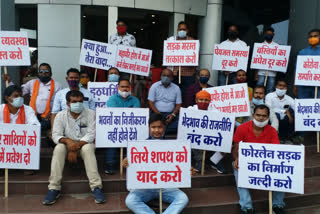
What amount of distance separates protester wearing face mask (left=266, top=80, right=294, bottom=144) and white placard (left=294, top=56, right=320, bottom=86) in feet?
2.05

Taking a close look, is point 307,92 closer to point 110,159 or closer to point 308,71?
point 308,71

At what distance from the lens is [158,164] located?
4.22 meters

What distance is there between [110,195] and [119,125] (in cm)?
108

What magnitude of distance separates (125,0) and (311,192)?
6.60 metres

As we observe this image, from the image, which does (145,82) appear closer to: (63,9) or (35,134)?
(63,9)

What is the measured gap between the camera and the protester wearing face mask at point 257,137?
14.7 feet


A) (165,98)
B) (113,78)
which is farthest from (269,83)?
(113,78)

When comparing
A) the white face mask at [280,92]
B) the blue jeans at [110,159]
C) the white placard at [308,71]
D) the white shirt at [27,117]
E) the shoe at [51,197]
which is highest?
the white placard at [308,71]

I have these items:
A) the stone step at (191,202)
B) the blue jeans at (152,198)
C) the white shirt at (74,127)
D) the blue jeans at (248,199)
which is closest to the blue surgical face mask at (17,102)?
the white shirt at (74,127)

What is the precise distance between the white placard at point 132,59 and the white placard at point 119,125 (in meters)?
2.39

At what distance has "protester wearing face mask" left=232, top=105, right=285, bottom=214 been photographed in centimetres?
448

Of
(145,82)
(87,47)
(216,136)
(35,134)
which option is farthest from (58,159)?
(145,82)

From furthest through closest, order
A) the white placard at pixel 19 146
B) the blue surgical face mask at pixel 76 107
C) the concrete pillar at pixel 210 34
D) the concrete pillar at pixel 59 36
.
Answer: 1. the concrete pillar at pixel 210 34
2. the concrete pillar at pixel 59 36
3. the blue surgical face mask at pixel 76 107
4. the white placard at pixel 19 146

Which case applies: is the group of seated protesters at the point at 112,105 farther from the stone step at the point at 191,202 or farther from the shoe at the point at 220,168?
the stone step at the point at 191,202
